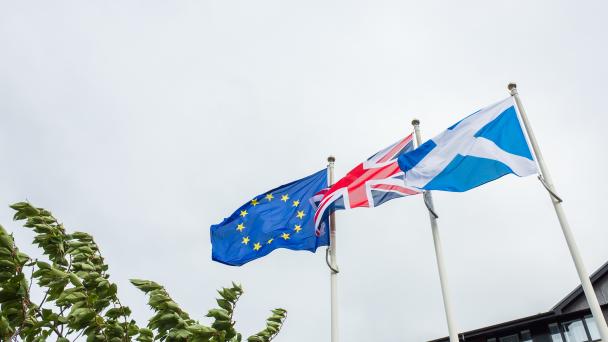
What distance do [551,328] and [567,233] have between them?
2117 centimetres

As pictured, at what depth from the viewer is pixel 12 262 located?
19.9 ft

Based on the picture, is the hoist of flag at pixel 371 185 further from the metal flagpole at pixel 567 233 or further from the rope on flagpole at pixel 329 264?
the metal flagpole at pixel 567 233

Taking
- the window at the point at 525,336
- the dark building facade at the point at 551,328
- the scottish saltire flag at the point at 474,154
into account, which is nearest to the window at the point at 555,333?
the dark building facade at the point at 551,328

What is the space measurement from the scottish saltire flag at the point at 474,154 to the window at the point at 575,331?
20431 millimetres

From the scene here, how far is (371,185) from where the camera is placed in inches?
587

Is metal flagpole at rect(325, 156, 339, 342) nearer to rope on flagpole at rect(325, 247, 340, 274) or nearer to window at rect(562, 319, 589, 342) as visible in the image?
rope on flagpole at rect(325, 247, 340, 274)

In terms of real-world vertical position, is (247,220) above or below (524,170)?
above

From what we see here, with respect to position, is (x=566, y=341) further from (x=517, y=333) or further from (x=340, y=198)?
(x=340, y=198)

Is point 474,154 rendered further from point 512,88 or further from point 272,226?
point 272,226

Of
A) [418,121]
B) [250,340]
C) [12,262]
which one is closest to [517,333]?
[418,121]

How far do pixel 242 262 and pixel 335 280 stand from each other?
3.00 meters

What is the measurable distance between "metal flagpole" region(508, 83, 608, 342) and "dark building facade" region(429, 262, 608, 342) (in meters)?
19.8

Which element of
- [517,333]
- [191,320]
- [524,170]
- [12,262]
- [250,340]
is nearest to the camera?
[12,262]

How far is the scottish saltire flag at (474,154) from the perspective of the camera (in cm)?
1231
